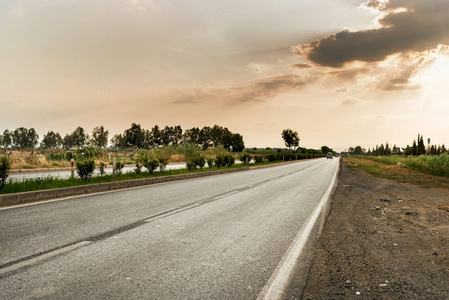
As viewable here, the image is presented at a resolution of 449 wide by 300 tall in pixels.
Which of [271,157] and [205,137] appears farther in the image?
[205,137]

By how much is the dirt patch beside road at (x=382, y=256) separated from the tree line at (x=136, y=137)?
60306mm

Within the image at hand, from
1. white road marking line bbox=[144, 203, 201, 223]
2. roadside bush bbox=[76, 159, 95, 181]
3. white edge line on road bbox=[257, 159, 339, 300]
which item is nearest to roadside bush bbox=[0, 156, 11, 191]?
roadside bush bbox=[76, 159, 95, 181]

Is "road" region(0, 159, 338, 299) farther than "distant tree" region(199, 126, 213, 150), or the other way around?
"distant tree" region(199, 126, 213, 150)

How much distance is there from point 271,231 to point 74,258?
10.9 feet

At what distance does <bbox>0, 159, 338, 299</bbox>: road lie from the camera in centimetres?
300

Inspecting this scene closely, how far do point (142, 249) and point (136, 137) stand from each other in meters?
79.2

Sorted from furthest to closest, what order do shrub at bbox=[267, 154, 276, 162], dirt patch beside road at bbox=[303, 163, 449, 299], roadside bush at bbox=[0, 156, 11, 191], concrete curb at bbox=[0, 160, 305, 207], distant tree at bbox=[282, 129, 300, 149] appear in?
distant tree at bbox=[282, 129, 300, 149] → shrub at bbox=[267, 154, 276, 162] → roadside bush at bbox=[0, 156, 11, 191] → concrete curb at bbox=[0, 160, 305, 207] → dirt patch beside road at bbox=[303, 163, 449, 299]

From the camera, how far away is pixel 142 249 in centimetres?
421

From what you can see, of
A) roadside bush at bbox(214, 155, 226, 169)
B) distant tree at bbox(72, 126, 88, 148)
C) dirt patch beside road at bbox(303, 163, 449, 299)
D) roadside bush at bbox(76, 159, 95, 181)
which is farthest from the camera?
distant tree at bbox(72, 126, 88, 148)

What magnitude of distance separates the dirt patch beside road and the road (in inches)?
26.5

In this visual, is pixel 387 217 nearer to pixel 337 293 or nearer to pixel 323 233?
pixel 323 233

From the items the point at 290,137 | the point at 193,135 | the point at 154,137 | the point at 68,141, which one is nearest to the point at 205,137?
the point at 193,135

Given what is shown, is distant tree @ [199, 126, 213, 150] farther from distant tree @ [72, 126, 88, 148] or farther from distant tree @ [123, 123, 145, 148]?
distant tree @ [72, 126, 88, 148]

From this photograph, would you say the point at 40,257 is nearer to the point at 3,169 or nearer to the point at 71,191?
the point at 71,191
